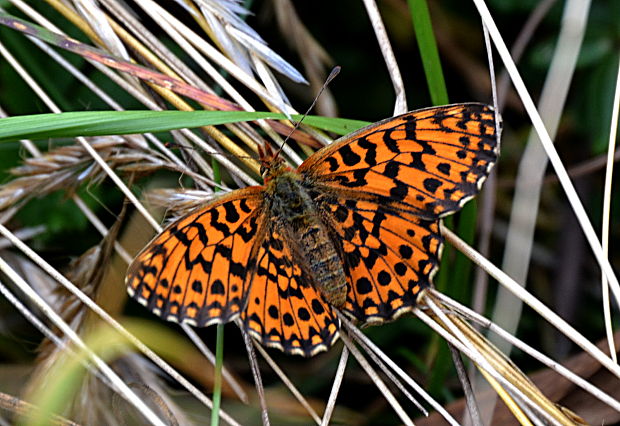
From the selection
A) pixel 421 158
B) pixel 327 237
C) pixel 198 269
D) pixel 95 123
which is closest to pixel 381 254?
pixel 327 237

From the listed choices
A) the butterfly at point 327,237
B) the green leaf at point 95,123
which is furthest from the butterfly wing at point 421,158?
the green leaf at point 95,123

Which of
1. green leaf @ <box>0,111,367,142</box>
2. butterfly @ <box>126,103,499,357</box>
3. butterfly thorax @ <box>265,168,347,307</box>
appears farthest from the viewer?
butterfly thorax @ <box>265,168,347,307</box>

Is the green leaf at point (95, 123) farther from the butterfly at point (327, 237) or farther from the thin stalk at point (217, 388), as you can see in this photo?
the thin stalk at point (217, 388)

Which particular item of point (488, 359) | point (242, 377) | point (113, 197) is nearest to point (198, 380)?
point (242, 377)

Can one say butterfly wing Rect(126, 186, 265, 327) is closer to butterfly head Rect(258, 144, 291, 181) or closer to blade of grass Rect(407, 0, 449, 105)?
butterfly head Rect(258, 144, 291, 181)

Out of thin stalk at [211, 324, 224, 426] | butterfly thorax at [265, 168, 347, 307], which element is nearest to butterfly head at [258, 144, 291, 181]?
butterfly thorax at [265, 168, 347, 307]

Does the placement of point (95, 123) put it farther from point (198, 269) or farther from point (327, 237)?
point (327, 237)

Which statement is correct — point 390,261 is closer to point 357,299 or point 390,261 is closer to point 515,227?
point 357,299

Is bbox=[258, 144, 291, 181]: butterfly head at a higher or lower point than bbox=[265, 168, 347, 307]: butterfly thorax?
higher
